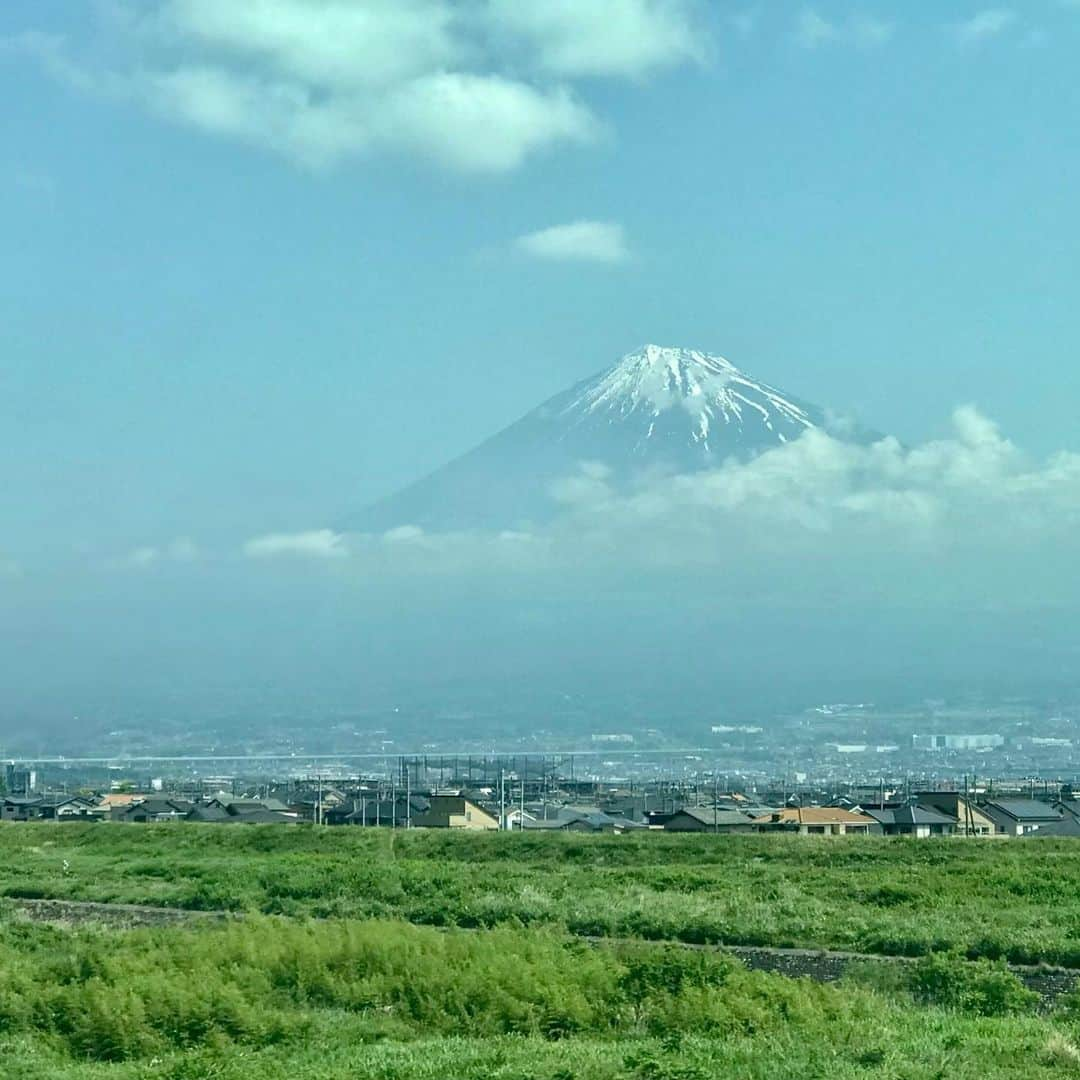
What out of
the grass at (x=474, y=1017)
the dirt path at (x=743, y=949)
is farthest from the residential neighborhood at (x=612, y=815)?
the grass at (x=474, y=1017)

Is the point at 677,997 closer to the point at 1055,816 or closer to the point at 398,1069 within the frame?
the point at 398,1069

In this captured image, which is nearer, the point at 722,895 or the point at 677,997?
the point at 677,997

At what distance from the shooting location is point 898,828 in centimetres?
4750

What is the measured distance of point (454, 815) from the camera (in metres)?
53.2

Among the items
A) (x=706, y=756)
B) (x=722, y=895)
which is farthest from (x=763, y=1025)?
(x=706, y=756)

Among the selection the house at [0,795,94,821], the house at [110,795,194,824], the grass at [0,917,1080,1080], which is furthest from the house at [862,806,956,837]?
the grass at [0,917,1080,1080]

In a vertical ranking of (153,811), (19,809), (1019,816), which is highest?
(1019,816)

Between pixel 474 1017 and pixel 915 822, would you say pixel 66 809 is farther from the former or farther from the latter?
pixel 474 1017

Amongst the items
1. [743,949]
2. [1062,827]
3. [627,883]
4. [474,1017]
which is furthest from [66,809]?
[474,1017]

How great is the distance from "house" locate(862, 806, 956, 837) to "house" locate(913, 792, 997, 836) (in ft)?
1.03

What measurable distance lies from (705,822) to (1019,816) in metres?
10.4

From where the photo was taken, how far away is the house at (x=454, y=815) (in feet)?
174

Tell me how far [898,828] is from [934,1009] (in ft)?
117

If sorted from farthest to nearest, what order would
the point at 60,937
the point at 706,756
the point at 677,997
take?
the point at 706,756
the point at 60,937
the point at 677,997
